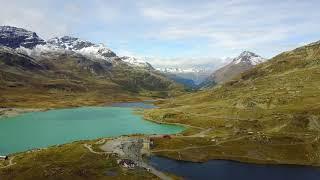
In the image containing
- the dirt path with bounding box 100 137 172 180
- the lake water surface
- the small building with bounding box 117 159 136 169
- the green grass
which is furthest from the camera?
the small building with bounding box 117 159 136 169

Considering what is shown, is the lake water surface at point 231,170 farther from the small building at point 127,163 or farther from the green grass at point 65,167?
the green grass at point 65,167

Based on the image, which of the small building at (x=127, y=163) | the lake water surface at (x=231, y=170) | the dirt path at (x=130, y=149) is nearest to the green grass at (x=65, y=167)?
the small building at (x=127, y=163)

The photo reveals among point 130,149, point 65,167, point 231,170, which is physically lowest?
point 231,170

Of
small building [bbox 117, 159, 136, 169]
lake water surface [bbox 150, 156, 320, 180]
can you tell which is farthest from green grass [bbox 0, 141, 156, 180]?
lake water surface [bbox 150, 156, 320, 180]

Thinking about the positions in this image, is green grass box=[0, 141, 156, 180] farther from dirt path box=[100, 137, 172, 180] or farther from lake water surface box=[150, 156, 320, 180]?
lake water surface box=[150, 156, 320, 180]

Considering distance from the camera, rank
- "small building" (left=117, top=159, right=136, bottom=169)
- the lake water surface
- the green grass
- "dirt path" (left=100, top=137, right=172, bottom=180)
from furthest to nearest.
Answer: "small building" (left=117, top=159, right=136, bottom=169) < "dirt path" (left=100, top=137, right=172, bottom=180) < the lake water surface < the green grass

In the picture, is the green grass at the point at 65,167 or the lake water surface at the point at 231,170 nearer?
the green grass at the point at 65,167

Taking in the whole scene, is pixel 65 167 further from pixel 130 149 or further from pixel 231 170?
pixel 231 170

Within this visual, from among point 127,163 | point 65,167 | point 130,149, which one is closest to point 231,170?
A: point 127,163

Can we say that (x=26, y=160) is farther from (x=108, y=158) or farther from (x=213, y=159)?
(x=213, y=159)
